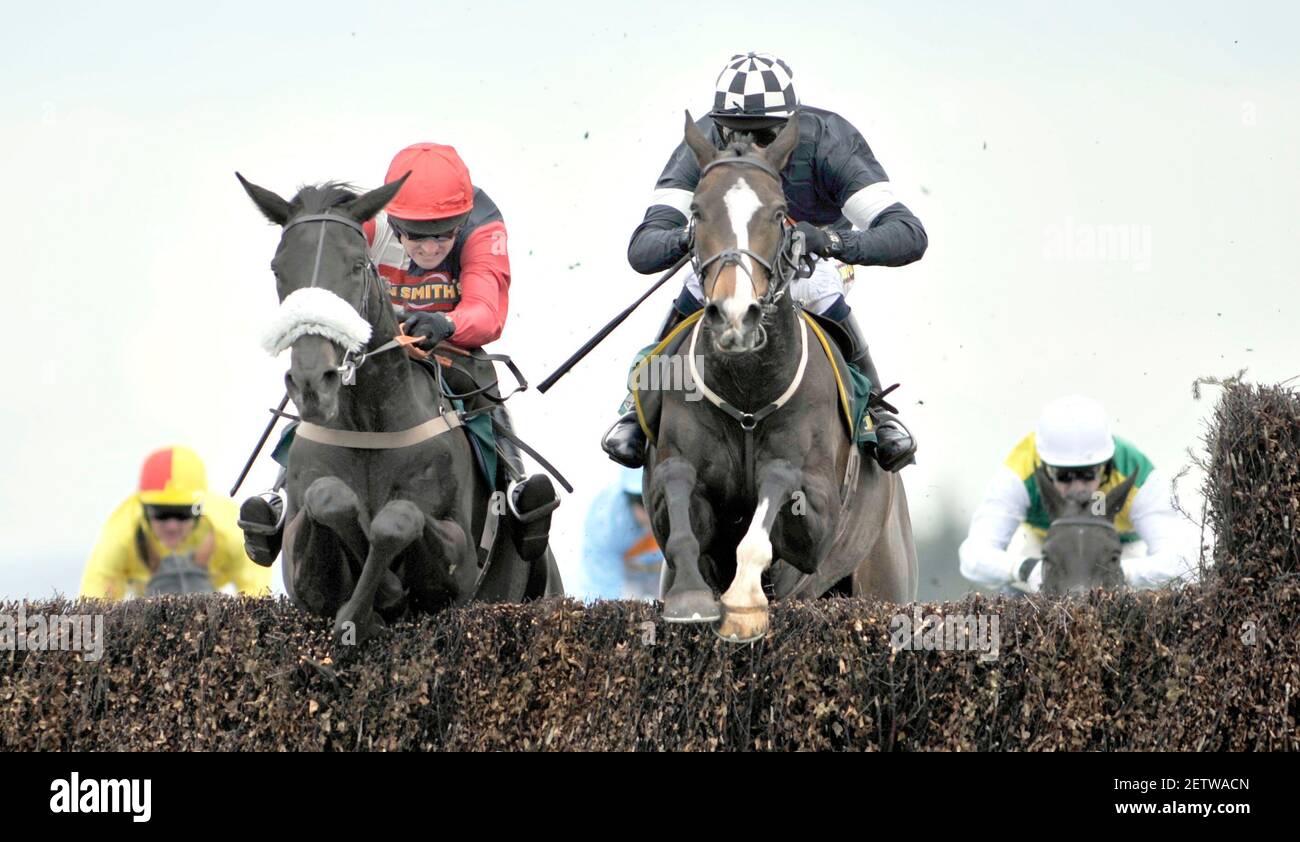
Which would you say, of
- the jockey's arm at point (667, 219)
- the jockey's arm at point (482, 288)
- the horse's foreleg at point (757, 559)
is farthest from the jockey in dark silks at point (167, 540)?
the horse's foreleg at point (757, 559)

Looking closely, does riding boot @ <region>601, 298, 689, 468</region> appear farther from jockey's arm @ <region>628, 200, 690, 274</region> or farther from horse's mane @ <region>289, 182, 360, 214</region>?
horse's mane @ <region>289, 182, 360, 214</region>

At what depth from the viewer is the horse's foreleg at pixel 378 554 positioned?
786 cm

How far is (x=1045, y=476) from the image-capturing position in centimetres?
1098

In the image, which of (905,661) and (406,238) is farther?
(406,238)

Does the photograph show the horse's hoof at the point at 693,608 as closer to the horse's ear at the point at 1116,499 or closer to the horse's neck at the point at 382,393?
the horse's neck at the point at 382,393

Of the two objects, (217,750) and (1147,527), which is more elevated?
Result: (1147,527)

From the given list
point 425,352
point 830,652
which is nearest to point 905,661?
point 830,652

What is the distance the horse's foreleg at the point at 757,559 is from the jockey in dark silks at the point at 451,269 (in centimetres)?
130

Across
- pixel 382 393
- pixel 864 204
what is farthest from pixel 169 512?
pixel 864 204

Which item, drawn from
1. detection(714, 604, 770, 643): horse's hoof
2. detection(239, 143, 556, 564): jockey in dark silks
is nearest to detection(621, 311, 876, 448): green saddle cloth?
detection(239, 143, 556, 564): jockey in dark silks

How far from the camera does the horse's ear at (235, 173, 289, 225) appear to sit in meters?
7.91
